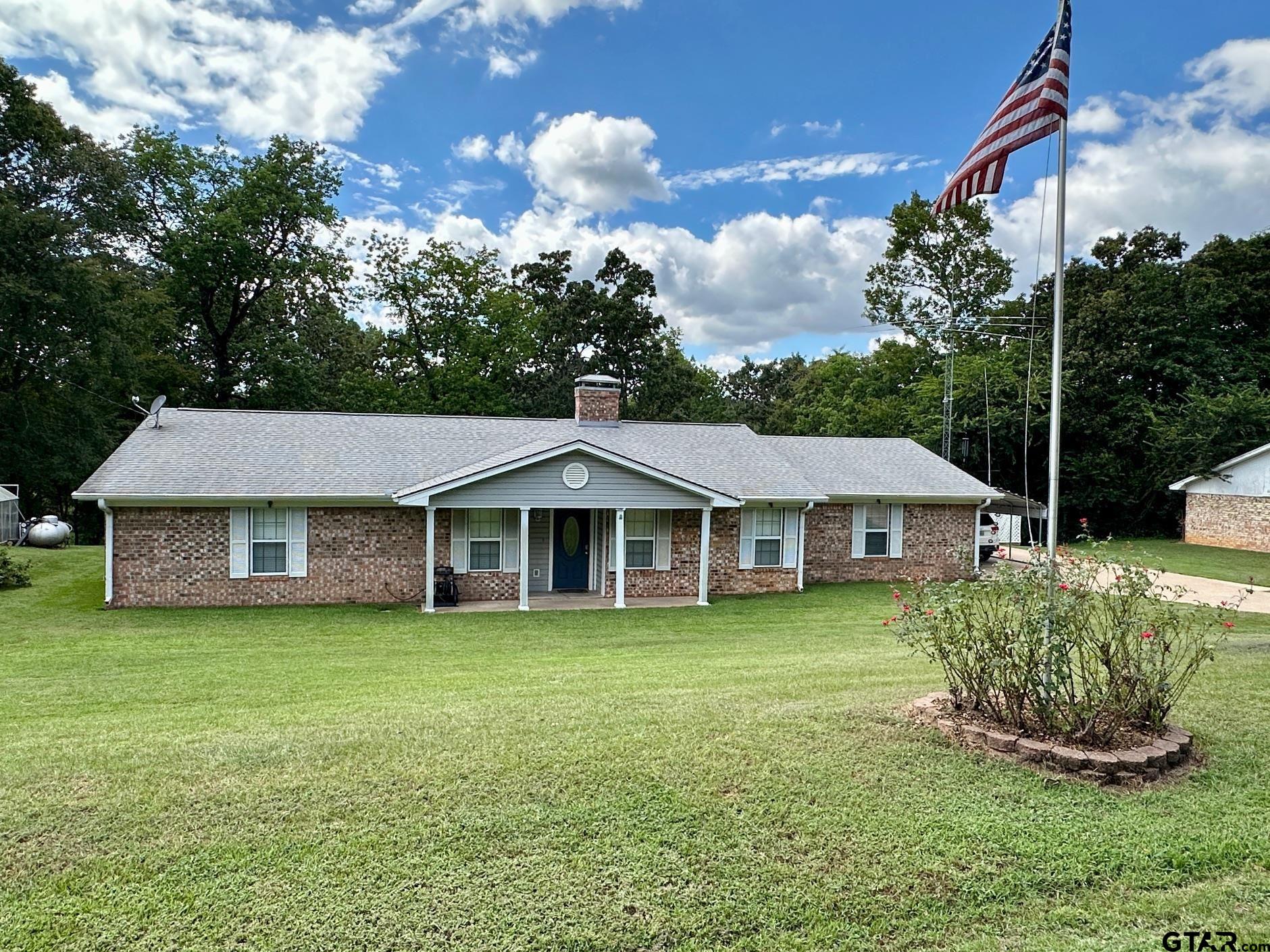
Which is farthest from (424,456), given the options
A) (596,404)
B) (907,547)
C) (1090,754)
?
(1090,754)

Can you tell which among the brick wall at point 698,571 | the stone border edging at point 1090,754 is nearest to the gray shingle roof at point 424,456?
the brick wall at point 698,571

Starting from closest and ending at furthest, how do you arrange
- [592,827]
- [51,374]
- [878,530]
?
[592,827] < [878,530] < [51,374]

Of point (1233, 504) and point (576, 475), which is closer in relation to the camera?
point (576, 475)

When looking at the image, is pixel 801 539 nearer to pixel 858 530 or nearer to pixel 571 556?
pixel 858 530

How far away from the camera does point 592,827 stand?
4.14 meters

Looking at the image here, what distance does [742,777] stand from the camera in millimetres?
4781

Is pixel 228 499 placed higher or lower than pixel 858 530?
higher

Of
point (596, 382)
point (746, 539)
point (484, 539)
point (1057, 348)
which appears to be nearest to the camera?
point (1057, 348)

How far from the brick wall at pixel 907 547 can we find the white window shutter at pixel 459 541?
782 centimetres

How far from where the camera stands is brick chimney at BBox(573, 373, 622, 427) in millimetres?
18453

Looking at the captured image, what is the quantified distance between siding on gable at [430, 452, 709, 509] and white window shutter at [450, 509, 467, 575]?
3.36 ft

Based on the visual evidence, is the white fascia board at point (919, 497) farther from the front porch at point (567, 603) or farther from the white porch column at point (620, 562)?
the white porch column at point (620, 562)

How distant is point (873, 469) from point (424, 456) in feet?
36.8

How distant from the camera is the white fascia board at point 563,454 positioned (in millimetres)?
13570
